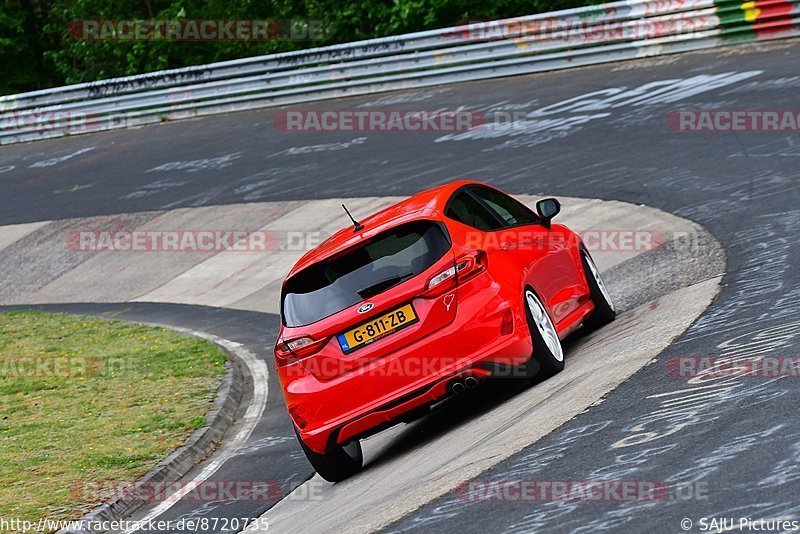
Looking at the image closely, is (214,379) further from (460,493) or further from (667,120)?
(667,120)

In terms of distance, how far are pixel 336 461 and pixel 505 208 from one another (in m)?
2.58

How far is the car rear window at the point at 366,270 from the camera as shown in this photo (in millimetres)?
8438

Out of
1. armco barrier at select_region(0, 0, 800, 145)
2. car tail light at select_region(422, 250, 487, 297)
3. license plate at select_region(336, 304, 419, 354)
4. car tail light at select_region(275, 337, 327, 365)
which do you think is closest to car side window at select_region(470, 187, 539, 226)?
car tail light at select_region(422, 250, 487, 297)

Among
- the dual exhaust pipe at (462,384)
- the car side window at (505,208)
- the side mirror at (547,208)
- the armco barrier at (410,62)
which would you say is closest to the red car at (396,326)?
the dual exhaust pipe at (462,384)

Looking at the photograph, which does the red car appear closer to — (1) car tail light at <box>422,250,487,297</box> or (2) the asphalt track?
(1) car tail light at <box>422,250,487,297</box>

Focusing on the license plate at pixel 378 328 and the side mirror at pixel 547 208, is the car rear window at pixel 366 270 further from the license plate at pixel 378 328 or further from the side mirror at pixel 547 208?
the side mirror at pixel 547 208

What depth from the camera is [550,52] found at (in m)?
24.1

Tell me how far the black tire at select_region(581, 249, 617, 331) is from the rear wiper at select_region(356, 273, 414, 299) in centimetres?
242

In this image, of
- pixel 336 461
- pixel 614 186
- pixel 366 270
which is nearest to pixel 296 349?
pixel 366 270

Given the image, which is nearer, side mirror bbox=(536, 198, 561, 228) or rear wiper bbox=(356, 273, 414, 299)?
rear wiper bbox=(356, 273, 414, 299)

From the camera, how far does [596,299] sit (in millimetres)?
10414

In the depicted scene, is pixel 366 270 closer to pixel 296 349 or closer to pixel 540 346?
pixel 296 349

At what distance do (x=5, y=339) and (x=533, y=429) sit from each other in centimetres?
1057

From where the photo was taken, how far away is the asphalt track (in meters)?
6.07
